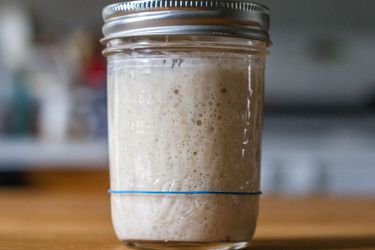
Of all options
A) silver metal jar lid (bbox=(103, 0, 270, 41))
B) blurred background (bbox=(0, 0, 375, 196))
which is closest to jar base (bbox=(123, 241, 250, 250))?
silver metal jar lid (bbox=(103, 0, 270, 41))

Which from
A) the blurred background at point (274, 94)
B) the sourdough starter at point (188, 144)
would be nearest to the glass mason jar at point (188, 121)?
the sourdough starter at point (188, 144)

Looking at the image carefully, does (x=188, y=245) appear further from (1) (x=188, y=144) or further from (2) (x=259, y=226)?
(2) (x=259, y=226)

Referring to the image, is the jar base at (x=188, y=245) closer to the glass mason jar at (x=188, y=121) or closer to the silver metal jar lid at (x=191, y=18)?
the glass mason jar at (x=188, y=121)

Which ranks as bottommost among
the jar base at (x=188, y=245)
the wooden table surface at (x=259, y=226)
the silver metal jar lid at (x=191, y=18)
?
the wooden table surface at (x=259, y=226)

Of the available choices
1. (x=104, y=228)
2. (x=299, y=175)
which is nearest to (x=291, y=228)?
(x=104, y=228)

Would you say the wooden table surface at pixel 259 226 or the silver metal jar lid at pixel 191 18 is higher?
the silver metal jar lid at pixel 191 18

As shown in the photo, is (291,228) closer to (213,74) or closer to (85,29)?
(213,74)

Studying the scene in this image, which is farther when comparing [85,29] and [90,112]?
[85,29]

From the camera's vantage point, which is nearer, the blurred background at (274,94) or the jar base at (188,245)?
the jar base at (188,245)
